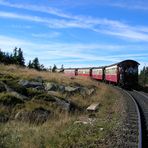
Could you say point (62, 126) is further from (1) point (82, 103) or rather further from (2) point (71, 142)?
Answer: (1) point (82, 103)

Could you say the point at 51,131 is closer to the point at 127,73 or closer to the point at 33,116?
the point at 33,116

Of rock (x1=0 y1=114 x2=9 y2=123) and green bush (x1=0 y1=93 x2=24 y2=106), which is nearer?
rock (x1=0 y1=114 x2=9 y2=123)

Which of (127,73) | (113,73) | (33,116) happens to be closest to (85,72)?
(113,73)

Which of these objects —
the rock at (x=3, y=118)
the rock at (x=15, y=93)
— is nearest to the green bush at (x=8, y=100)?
the rock at (x=15, y=93)

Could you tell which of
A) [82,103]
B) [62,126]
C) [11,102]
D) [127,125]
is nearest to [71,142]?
[62,126]

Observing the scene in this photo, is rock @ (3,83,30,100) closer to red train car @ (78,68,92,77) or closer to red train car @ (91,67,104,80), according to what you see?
red train car @ (91,67,104,80)

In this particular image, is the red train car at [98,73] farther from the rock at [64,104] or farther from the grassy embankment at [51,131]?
the grassy embankment at [51,131]

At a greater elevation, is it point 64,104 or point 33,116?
point 64,104

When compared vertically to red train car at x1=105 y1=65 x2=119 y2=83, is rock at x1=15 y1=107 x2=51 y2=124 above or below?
below

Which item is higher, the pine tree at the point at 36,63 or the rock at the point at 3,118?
the pine tree at the point at 36,63

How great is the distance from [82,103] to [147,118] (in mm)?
6204

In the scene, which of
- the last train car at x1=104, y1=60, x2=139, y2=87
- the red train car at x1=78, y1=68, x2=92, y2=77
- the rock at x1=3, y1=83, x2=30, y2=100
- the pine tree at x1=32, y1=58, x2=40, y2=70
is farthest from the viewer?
the pine tree at x1=32, y1=58, x2=40, y2=70

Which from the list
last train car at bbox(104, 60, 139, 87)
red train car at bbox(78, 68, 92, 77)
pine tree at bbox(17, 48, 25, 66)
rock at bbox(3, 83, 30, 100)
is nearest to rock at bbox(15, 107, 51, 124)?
rock at bbox(3, 83, 30, 100)

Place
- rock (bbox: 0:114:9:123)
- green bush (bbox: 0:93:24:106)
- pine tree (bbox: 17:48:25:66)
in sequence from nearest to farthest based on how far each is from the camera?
rock (bbox: 0:114:9:123)
green bush (bbox: 0:93:24:106)
pine tree (bbox: 17:48:25:66)
